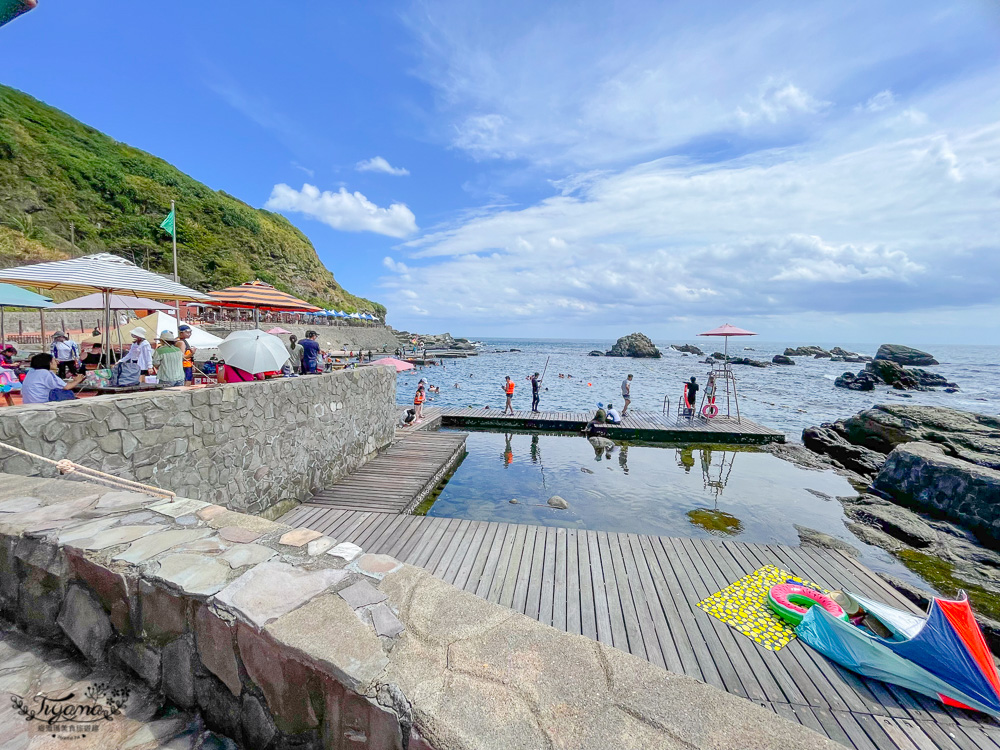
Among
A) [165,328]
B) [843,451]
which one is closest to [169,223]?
[165,328]

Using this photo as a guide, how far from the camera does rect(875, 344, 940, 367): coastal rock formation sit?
65.8 meters

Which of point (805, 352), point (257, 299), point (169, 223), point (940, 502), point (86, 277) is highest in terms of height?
point (169, 223)

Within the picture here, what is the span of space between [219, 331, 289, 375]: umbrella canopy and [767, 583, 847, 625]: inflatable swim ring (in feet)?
26.0

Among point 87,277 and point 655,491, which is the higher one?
point 87,277

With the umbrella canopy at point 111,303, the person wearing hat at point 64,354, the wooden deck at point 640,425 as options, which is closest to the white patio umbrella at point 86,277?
the umbrella canopy at point 111,303

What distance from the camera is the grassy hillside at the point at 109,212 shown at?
1292 inches

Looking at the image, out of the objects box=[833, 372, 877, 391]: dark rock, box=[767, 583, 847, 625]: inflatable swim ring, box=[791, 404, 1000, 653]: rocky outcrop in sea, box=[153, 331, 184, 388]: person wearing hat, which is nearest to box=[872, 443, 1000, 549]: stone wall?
box=[791, 404, 1000, 653]: rocky outcrop in sea

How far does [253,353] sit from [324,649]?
638 cm

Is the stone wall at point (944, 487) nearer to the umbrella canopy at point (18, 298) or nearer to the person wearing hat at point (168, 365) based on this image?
the person wearing hat at point (168, 365)

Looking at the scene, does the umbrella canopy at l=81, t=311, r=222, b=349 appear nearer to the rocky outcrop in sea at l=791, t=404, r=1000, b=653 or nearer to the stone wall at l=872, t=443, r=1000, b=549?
the rocky outcrop in sea at l=791, t=404, r=1000, b=653

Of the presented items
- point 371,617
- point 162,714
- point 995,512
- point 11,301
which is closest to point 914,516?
point 995,512

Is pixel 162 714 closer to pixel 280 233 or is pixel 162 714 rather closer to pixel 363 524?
pixel 363 524

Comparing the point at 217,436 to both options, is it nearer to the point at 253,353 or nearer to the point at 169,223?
the point at 253,353

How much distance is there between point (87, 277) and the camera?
5.98 meters
